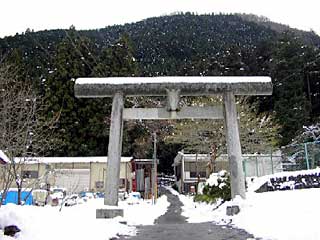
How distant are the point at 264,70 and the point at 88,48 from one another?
18.2 m

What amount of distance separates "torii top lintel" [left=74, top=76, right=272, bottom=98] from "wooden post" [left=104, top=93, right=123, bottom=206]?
1.33 feet

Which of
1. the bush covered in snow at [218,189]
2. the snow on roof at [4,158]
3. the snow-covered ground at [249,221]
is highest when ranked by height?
the snow on roof at [4,158]

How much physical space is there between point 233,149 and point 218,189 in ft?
22.4

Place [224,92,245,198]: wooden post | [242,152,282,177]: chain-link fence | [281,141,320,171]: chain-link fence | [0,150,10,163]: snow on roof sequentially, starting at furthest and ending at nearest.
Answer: [242,152,282,177]: chain-link fence → [281,141,320,171]: chain-link fence → [0,150,10,163]: snow on roof → [224,92,245,198]: wooden post

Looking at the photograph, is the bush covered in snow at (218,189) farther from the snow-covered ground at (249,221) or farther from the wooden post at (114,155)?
the wooden post at (114,155)

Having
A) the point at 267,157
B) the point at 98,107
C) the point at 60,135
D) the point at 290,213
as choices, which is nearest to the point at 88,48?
the point at 98,107

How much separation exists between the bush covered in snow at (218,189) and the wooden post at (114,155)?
576 cm

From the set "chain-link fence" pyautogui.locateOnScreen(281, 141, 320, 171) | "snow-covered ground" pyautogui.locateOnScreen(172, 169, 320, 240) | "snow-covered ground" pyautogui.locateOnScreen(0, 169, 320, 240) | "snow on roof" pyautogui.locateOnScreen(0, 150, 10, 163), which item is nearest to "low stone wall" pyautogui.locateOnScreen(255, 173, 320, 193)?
"snow-covered ground" pyautogui.locateOnScreen(172, 169, 320, 240)

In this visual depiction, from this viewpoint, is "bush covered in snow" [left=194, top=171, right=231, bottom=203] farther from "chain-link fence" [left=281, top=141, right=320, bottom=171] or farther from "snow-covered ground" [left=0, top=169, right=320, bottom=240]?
"snow-covered ground" [left=0, top=169, right=320, bottom=240]

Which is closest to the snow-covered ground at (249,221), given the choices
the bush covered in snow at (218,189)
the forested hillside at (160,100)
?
the bush covered in snow at (218,189)

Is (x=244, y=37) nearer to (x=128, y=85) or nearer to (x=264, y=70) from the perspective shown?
(x=264, y=70)

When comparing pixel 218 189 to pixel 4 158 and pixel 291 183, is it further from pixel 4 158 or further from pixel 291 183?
pixel 4 158

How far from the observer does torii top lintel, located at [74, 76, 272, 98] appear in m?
12.9

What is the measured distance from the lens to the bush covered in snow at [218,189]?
17547 mm
